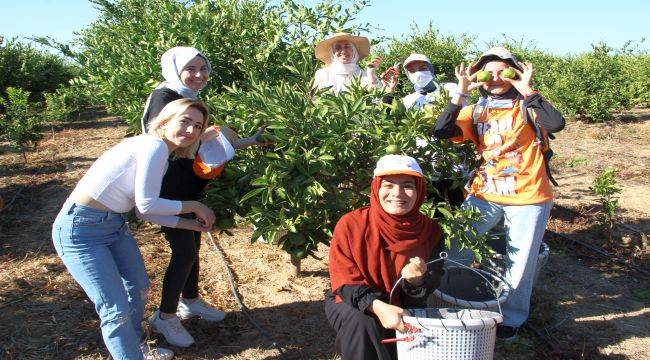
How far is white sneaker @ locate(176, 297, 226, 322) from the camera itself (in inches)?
140

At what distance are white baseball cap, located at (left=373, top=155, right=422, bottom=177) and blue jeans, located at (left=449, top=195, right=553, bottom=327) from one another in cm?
85

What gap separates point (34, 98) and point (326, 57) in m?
13.9

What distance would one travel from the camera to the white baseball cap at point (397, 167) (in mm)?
2377

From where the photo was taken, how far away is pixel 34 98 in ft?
50.8

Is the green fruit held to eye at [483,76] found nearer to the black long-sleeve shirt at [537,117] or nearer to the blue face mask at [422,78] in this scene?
the black long-sleeve shirt at [537,117]

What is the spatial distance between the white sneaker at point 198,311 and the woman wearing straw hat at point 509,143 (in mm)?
1714

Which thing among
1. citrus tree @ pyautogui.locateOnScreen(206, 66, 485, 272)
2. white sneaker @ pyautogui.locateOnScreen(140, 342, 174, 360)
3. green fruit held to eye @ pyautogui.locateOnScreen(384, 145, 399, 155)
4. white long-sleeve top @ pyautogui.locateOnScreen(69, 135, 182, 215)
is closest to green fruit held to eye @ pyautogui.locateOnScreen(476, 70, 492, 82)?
citrus tree @ pyautogui.locateOnScreen(206, 66, 485, 272)

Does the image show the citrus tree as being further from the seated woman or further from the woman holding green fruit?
the seated woman

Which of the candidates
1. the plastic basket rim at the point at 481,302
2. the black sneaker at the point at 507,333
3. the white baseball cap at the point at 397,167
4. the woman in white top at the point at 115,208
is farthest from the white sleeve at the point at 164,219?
the black sneaker at the point at 507,333

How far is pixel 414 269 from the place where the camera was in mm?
2336

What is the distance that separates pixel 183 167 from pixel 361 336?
134cm

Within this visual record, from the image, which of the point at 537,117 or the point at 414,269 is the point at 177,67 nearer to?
the point at 414,269

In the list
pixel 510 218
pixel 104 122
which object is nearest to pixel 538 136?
pixel 510 218

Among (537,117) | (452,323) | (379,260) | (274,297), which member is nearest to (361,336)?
(379,260)
